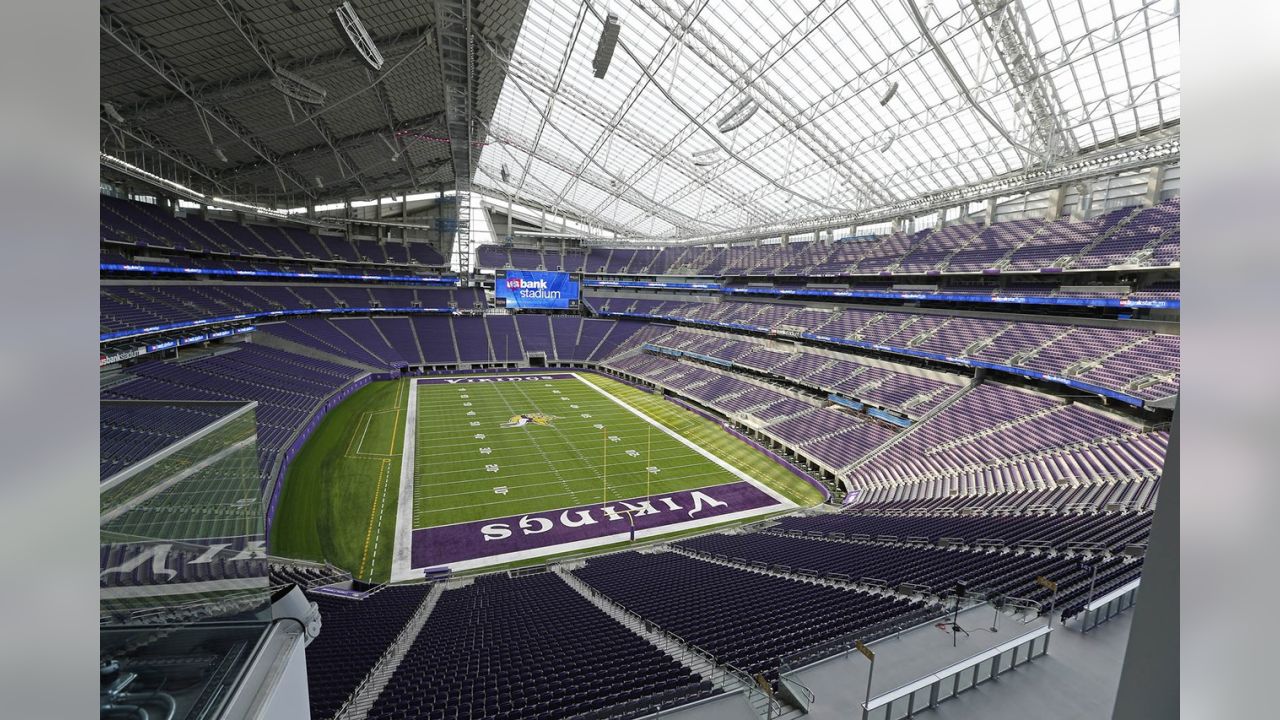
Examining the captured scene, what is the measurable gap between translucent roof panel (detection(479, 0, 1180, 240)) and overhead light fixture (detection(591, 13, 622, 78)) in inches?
114

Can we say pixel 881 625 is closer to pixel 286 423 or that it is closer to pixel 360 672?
pixel 360 672

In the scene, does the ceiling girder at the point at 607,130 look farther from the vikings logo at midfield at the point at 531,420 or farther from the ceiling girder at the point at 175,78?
the vikings logo at midfield at the point at 531,420

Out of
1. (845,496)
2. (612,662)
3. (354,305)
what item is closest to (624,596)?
(612,662)

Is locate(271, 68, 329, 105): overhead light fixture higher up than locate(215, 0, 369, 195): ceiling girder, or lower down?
lower down

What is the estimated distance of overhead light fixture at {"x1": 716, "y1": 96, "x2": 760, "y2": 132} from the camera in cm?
2353

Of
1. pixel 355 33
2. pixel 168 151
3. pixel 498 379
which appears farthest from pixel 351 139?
pixel 498 379

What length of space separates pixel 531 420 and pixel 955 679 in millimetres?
28201

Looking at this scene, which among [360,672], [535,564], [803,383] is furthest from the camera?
[803,383]

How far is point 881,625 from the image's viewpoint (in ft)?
26.9

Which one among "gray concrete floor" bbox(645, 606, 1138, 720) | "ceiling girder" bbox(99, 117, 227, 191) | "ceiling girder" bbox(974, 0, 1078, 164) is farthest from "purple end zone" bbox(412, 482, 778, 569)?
"ceiling girder" bbox(99, 117, 227, 191)

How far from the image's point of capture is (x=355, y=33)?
17359 mm

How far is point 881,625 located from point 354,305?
1987 inches

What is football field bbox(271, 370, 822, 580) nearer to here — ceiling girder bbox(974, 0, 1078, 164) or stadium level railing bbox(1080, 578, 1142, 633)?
stadium level railing bbox(1080, 578, 1142, 633)

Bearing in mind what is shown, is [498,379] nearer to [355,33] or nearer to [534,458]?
[534,458]
